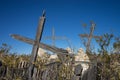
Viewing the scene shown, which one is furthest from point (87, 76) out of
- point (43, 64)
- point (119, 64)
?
point (119, 64)

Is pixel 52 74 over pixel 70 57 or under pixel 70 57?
under

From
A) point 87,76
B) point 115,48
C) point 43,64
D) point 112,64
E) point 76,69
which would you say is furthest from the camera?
point 115,48

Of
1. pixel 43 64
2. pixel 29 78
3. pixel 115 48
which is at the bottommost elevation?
pixel 29 78

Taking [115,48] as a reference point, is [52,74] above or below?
below

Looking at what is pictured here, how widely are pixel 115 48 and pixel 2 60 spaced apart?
16.8ft

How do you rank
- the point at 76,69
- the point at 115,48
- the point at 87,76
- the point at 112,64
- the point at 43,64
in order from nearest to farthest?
the point at 76,69, the point at 87,76, the point at 43,64, the point at 112,64, the point at 115,48

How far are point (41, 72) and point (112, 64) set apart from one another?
306 centimetres

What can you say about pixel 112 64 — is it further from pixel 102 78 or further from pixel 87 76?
pixel 87 76

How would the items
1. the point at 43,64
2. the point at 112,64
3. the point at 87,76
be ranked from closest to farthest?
the point at 87,76 < the point at 43,64 < the point at 112,64

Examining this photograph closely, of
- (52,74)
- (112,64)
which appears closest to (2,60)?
(52,74)

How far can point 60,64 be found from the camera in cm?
705

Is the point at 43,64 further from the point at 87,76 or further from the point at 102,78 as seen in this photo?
the point at 102,78

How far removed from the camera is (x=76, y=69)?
586 cm

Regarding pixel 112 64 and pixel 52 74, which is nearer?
pixel 52 74
